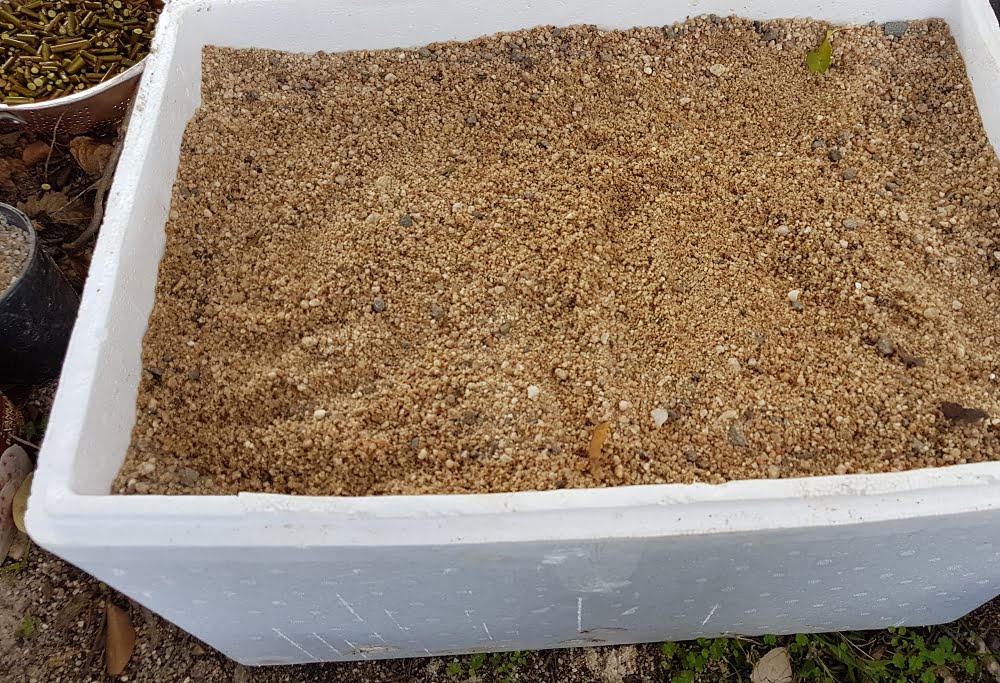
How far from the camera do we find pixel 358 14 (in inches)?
69.6

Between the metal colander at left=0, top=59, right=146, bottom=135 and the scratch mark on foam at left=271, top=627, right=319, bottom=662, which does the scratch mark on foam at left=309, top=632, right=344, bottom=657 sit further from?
the metal colander at left=0, top=59, right=146, bottom=135

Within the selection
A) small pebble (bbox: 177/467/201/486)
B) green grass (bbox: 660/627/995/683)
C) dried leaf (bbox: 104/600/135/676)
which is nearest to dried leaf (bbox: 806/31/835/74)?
green grass (bbox: 660/627/995/683)

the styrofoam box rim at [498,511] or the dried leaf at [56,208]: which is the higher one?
the styrofoam box rim at [498,511]

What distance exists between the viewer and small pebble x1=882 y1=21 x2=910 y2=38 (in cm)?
180

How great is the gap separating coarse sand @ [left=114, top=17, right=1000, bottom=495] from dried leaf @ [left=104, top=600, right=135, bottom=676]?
24.2 inches

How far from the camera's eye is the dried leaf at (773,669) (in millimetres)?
1607

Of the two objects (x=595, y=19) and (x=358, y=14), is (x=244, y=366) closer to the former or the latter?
(x=358, y=14)

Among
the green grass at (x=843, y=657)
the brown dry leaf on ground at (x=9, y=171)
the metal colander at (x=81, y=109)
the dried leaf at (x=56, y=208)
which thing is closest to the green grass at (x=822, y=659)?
the green grass at (x=843, y=657)

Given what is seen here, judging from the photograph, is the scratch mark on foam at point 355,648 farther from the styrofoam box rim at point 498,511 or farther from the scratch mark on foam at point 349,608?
the styrofoam box rim at point 498,511

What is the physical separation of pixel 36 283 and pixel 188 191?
1.55 ft

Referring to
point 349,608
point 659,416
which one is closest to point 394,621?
point 349,608

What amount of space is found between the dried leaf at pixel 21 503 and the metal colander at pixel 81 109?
933mm

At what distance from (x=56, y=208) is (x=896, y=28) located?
214cm

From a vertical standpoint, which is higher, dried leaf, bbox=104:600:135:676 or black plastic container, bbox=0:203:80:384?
black plastic container, bbox=0:203:80:384
